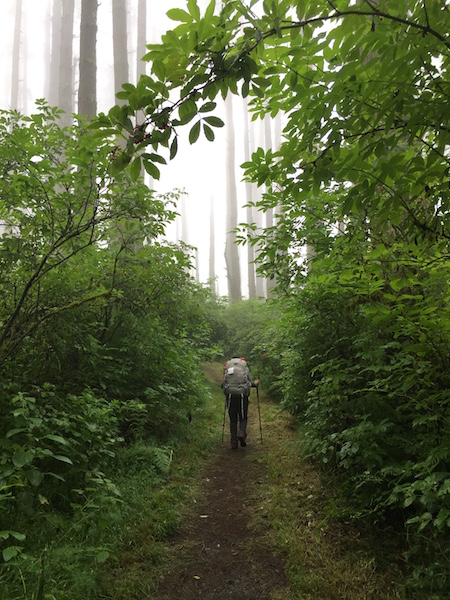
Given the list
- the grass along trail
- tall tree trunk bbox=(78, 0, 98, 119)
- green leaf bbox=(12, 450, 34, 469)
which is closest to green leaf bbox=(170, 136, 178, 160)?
green leaf bbox=(12, 450, 34, 469)

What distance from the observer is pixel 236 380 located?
23.2ft

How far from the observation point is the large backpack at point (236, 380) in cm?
699

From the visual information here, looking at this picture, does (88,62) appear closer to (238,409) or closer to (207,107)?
(238,409)

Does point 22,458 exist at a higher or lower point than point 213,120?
lower

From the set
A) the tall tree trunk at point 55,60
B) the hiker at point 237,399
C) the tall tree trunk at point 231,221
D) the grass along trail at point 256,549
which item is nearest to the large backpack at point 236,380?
the hiker at point 237,399

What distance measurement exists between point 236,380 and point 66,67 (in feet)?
58.5

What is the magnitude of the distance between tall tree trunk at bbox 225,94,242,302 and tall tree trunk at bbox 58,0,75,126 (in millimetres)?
9058

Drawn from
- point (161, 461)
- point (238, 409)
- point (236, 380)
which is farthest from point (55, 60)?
point (161, 461)

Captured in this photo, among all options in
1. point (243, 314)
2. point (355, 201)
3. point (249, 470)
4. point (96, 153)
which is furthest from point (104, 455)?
point (243, 314)

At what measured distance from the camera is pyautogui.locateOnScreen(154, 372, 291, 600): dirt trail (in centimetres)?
297

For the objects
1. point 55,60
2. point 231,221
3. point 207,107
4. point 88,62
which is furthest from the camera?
point 55,60

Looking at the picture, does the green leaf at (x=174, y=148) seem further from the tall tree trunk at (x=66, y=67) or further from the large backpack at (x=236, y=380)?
the tall tree trunk at (x=66, y=67)

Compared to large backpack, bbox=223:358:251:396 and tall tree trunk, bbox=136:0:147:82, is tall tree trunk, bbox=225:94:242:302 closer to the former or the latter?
tall tree trunk, bbox=136:0:147:82

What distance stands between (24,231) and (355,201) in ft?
10.6
